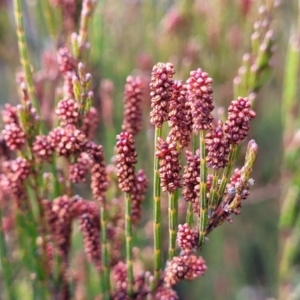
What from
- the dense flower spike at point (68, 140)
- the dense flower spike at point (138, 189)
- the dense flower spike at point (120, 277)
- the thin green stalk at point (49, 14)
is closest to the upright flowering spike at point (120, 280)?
the dense flower spike at point (120, 277)

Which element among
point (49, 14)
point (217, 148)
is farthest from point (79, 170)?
Result: point (49, 14)

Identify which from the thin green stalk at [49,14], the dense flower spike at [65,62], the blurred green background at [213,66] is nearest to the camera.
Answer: the dense flower spike at [65,62]

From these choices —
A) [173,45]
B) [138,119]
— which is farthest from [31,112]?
[173,45]

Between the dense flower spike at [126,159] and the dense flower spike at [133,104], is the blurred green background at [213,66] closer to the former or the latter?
the dense flower spike at [133,104]

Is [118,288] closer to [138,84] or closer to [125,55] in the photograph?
[138,84]

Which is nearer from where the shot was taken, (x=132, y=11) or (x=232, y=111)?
(x=232, y=111)

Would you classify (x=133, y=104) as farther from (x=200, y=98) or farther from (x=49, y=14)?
(x=49, y=14)
